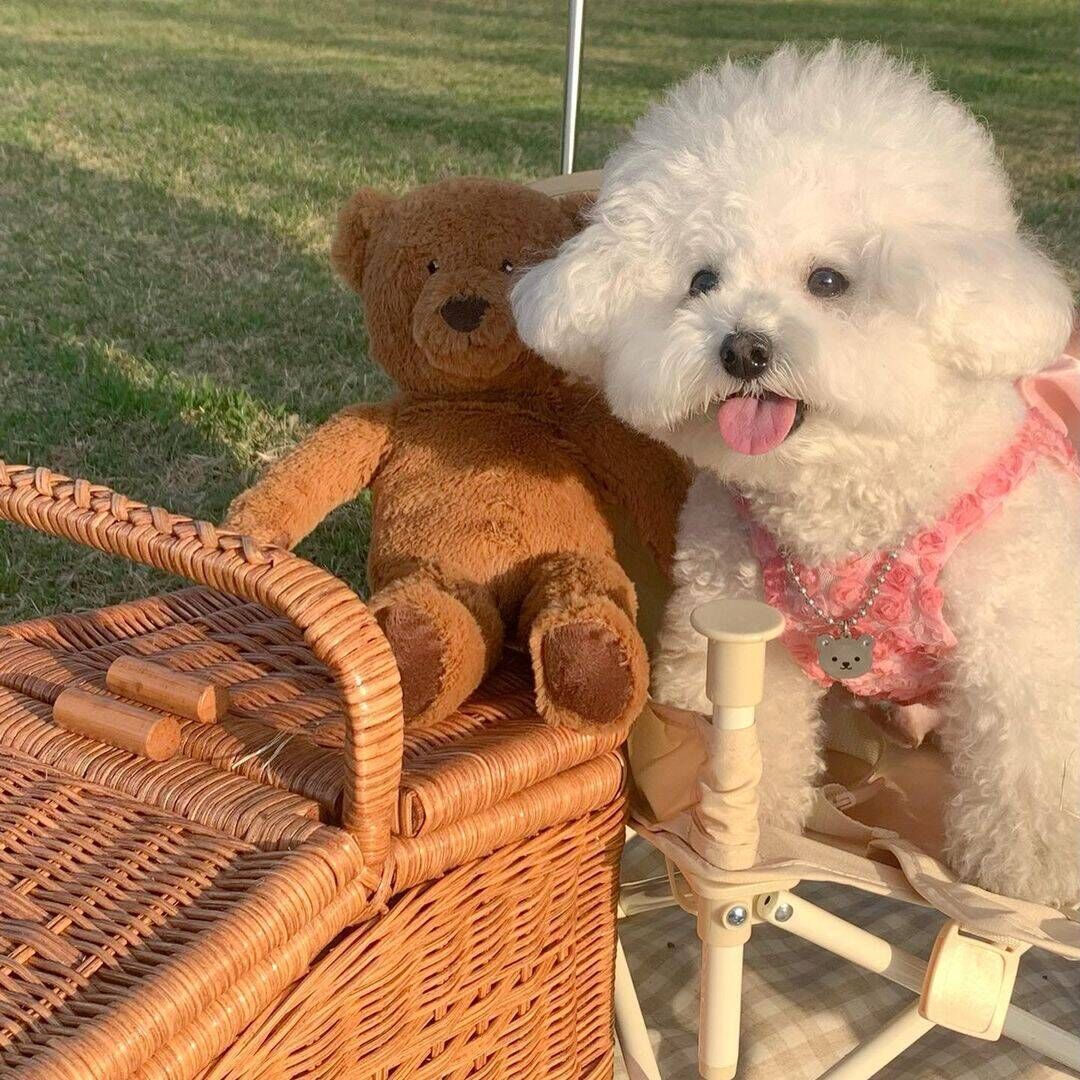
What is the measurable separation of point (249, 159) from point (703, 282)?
4084mm

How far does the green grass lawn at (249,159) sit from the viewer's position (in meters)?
2.47

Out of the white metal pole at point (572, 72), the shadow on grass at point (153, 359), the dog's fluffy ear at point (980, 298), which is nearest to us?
the dog's fluffy ear at point (980, 298)

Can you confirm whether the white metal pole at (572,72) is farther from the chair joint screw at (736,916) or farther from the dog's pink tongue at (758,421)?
the chair joint screw at (736,916)

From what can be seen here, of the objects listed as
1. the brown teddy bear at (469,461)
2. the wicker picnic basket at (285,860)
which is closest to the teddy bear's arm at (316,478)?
the brown teddy bear at (469,461)

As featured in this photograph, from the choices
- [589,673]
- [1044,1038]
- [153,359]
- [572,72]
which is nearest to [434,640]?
[589,673]

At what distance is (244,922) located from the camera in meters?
0.82

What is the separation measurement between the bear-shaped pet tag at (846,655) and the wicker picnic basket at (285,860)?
195 millimetres

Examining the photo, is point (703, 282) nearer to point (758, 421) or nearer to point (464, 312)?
point (758, 421)

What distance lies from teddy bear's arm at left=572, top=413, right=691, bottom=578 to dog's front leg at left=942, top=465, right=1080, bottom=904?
0.29 metres

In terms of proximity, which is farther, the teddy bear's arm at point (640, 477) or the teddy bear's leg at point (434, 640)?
the teddy bear's arm at point (640, 477)

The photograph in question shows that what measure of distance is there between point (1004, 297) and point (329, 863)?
0.59 meters

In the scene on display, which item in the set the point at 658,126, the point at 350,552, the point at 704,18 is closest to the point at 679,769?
the point at 658,126

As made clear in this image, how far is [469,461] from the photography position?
3.93ft

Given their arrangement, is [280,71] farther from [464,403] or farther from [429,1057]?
[429,1057]
